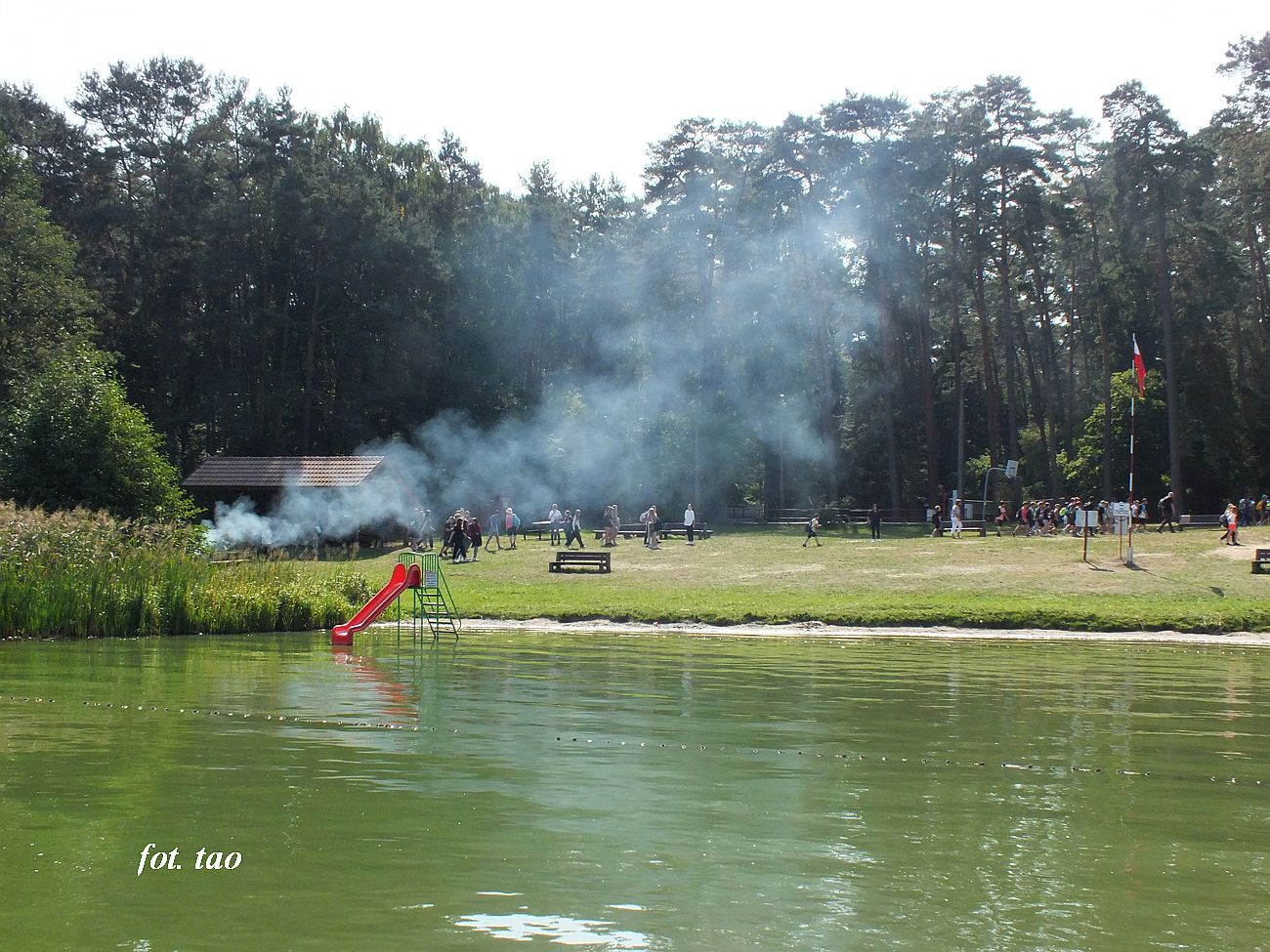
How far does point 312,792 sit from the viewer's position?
33.9 ft

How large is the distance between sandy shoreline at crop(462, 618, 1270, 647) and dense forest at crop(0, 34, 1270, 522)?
38.9 meters

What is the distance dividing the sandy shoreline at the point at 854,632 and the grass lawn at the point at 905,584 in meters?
0.38

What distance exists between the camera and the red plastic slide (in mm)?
23641

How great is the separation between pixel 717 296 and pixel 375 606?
170 ft

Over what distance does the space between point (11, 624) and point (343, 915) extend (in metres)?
18.8

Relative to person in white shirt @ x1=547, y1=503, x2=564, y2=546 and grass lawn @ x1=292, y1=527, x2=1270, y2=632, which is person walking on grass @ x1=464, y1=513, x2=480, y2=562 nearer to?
grass lawn @ x1=292, y1=527, x2=1270, y2=632

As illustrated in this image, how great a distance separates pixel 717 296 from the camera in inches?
2916

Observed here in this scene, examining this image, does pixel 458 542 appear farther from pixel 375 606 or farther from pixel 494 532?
pixel 375 606

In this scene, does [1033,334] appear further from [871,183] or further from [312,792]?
[312,792]

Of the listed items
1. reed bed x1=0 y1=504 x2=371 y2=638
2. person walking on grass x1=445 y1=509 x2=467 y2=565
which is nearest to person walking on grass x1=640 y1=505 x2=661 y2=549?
person walking on grass x1=445 y1=509 x2=467 y2=565

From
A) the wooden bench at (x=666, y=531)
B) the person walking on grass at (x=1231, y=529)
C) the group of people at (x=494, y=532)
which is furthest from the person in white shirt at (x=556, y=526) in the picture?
the person walking on grass at (x=1231, y=529)

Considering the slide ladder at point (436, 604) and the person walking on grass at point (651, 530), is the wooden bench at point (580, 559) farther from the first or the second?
the slide ladder at point (436, 604)

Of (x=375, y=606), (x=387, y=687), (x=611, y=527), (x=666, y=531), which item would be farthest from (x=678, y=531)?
(x=387, y=687)

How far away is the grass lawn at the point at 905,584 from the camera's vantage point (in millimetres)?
27312
